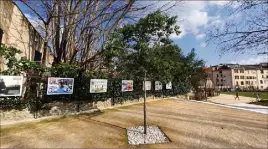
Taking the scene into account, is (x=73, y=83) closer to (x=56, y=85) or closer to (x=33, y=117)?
(x=56, y=85)

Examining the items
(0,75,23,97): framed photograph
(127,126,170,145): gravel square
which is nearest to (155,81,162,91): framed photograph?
(127,126,170,145): gravel square

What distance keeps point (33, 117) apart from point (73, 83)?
8.46ft

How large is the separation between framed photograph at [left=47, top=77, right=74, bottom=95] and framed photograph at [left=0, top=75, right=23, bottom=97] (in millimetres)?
1312

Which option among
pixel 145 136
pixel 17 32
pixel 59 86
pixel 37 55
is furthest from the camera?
pixel 37 55

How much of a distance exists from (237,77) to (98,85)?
87.6 m

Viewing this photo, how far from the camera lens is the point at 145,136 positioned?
21.9ft

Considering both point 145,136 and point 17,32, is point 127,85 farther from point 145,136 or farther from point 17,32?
point 145,136

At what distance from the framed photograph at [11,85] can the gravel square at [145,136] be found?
4.77 metres

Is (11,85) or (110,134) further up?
(11,85)

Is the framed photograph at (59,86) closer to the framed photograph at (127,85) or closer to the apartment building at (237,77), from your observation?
the framed photograph at (127,85)

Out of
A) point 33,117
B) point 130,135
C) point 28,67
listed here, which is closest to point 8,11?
point 28,67

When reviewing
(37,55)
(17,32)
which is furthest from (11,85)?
(37,55)

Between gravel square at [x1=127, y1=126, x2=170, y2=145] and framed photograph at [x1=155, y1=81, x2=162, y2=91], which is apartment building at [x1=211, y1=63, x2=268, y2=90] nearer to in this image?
framed photograph at [x1=155, y1=81, x2=162, y2=91]

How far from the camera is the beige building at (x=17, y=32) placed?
9.39 metres
